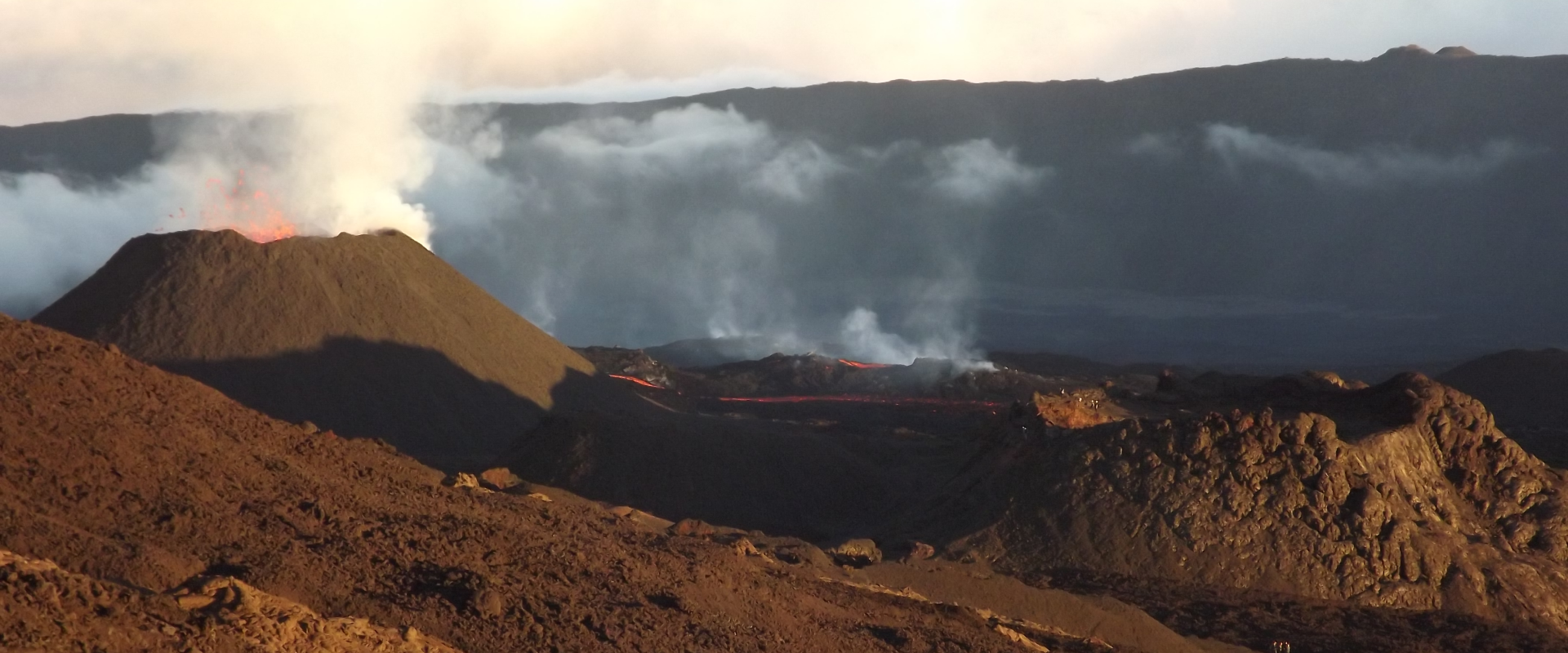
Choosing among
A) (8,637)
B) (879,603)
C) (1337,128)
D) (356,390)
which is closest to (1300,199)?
(1337,128)

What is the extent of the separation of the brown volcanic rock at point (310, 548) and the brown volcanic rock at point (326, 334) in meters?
14.9

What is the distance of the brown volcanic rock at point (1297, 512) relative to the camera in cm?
1962

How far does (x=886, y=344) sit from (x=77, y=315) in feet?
137

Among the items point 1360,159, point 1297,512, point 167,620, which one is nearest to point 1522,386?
point 1297,512

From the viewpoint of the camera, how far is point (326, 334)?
103ft

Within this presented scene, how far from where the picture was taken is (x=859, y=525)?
82.0ft

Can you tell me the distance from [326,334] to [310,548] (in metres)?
22.1

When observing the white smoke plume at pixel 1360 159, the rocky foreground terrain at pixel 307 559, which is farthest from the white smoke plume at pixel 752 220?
the rocky foreground terrain at pixel 307 559

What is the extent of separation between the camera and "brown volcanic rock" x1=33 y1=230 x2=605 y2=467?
97.2ft

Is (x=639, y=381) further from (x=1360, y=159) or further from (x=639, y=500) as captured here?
(x=1360, y=159)

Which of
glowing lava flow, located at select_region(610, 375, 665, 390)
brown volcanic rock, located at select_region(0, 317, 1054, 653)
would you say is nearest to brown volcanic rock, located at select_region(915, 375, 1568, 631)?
brown volcanic rock, located at select_region(0, 317, 1054, 653)

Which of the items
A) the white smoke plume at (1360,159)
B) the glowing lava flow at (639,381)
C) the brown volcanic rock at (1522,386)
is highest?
the white smoke plume at (1360,159)

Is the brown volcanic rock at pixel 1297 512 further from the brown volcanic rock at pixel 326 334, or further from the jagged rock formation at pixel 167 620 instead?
the jagged rock formation at pixel 167 620

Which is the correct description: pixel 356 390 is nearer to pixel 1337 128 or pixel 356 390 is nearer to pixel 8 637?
pixel 8 637
